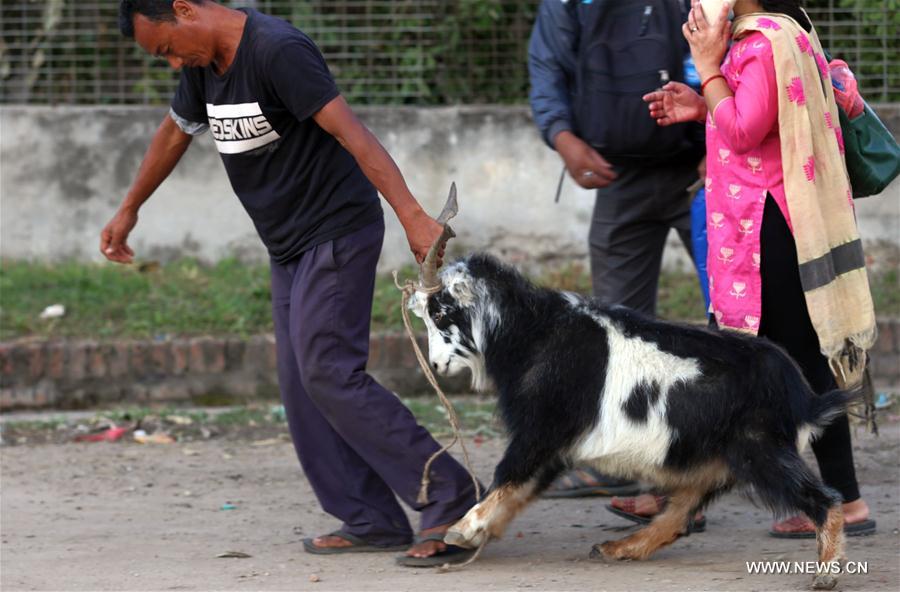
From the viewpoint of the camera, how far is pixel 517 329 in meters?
3.96

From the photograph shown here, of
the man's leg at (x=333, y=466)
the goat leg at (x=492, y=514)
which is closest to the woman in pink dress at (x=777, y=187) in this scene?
the goat leg at (x=492, y=514)

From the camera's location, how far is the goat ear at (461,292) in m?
3.98

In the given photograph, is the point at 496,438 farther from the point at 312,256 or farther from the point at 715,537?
the point at 312,256

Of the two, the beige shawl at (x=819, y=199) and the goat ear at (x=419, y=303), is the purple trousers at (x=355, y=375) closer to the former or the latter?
the goat ear at (x=419, y=303)

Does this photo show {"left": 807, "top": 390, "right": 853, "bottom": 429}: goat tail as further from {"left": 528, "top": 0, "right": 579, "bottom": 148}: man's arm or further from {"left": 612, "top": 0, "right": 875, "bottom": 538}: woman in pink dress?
{"left": 528, "top": 0, "right": 579, "bottom": 148}: man's arm

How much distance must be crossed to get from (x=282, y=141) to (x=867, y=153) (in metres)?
1.84

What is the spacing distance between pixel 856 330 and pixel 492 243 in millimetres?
4226

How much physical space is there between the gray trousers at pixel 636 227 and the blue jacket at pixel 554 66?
0.31 meters

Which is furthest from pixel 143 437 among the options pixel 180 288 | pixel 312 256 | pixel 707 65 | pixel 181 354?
pixel 707 65

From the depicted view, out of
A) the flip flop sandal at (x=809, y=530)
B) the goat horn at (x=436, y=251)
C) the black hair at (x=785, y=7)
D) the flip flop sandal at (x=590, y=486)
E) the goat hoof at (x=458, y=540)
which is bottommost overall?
the flip flop sandal at (x=590, y=486)

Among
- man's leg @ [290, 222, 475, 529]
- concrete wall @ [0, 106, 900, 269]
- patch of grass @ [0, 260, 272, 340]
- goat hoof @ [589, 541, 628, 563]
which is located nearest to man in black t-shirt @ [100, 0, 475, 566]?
man's leg @ [290, 222, 475, 529]

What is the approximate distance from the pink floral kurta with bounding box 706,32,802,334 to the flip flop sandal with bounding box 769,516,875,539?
32.6 inches

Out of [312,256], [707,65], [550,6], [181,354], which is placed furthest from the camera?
[181,354]

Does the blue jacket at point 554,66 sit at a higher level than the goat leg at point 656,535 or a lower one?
higher
